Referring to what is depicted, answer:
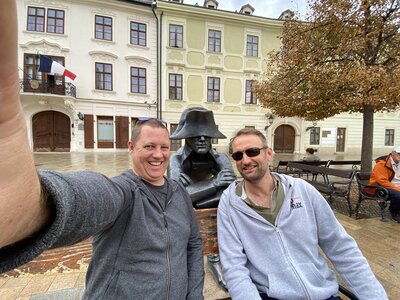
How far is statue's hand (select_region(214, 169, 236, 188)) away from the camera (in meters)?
1.99

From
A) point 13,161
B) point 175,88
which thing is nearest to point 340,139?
point 175,88

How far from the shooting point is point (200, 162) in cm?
231

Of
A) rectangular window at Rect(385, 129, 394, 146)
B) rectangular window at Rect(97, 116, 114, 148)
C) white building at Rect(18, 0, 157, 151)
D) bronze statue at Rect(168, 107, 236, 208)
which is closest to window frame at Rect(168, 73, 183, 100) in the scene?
white building at Rect(18, 0, 157, 151)

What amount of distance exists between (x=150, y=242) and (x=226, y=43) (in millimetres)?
18930

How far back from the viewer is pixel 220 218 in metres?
1.50

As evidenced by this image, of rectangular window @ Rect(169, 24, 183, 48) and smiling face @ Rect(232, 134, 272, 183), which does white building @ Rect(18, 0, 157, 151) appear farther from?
smiling face @ Rect(232, 134, 272, 183)

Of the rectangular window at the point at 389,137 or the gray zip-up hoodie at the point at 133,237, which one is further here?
the rectangular window at the point at 389,137

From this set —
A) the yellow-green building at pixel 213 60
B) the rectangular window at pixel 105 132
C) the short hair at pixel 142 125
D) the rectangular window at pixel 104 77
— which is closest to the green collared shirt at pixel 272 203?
the short hair at pixel 142 125

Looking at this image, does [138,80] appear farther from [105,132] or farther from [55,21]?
[55,21]

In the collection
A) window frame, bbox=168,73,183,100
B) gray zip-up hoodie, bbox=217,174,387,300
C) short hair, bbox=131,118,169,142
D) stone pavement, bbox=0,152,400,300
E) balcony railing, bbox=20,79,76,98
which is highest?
window frame, bbox=168,73,183,100

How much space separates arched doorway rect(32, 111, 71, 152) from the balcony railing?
5.11 feet

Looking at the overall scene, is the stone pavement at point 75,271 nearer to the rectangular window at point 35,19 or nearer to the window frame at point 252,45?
the window frame at point 252,45

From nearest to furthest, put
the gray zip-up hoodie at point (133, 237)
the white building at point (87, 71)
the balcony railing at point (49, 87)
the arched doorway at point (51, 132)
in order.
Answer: the gray zip-up hoodie at point (133, 237) < the balcony railing at point (49, 87) < the white building at point (87, 71) < the arched doorway at point (51, 132)

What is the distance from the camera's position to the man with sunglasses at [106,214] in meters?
0.48
